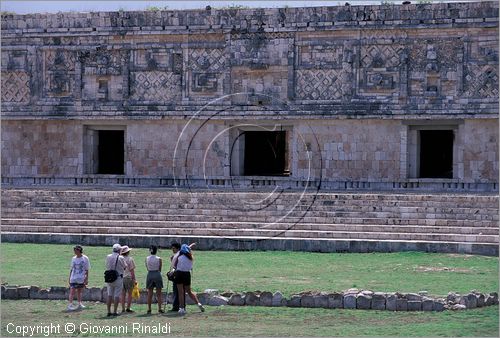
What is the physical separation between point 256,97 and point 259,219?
19.7ft

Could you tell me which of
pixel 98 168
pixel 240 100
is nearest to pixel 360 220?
pixel 240 100

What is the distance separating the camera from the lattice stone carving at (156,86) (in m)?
31.3

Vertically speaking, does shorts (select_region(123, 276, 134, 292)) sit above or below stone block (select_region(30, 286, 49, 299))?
above

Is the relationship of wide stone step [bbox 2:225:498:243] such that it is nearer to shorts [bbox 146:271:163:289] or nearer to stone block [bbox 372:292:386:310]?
stone block [bbox 372:292:386:310]

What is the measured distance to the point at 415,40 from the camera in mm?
29609

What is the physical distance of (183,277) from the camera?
1733 cm

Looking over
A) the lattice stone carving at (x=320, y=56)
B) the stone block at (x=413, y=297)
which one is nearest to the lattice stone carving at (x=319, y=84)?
the lattice stone carving at (x=320, y=56)

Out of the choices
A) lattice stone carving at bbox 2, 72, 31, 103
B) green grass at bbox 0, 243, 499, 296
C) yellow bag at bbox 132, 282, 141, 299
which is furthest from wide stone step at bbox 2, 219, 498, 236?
yellow bag at bbox 132, 282, 141, 299

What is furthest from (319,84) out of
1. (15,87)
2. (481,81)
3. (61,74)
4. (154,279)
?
(154,279)

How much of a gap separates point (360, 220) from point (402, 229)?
1032 millimetres

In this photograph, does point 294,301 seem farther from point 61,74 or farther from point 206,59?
point 61,74

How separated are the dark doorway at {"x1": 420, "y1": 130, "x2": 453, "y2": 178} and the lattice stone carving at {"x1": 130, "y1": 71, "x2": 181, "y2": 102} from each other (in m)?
6.23

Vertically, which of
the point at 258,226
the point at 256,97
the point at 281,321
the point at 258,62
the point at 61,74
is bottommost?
the point at 281,321

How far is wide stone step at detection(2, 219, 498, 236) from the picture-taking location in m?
23.7
